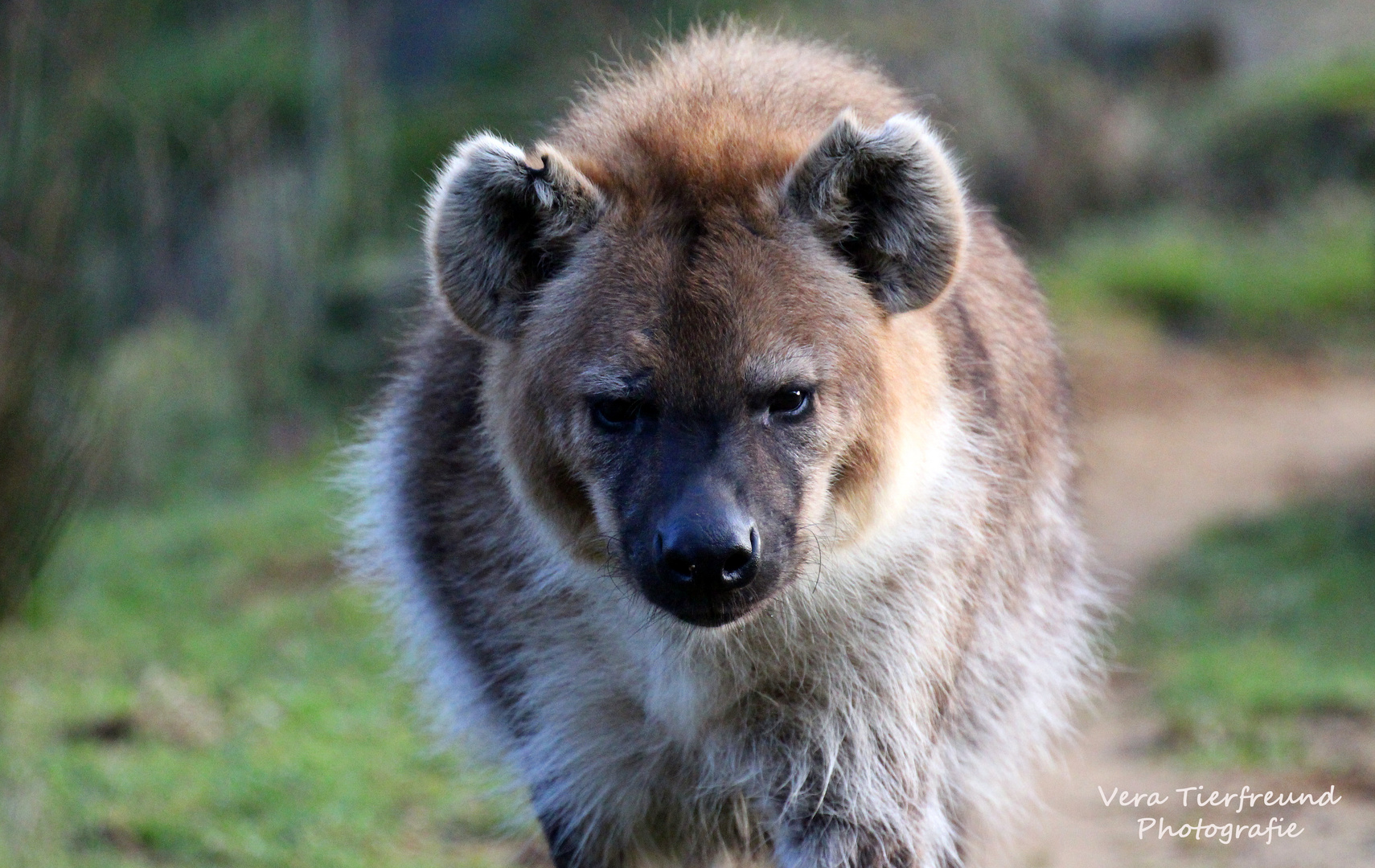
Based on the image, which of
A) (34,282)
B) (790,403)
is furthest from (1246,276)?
(790,403)

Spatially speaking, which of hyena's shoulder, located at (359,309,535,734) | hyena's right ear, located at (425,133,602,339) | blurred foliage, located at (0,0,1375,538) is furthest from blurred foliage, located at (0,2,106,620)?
hyena's right ear, located at (425,133,602,339)

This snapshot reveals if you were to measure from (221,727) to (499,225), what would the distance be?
227 centimetres

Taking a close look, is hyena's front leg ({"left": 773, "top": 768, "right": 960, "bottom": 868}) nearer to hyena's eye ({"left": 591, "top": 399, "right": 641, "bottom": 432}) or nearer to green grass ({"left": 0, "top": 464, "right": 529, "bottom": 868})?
hyena's eye ({"left": 591, "top": 399, "right": 641, "bottom": 432})

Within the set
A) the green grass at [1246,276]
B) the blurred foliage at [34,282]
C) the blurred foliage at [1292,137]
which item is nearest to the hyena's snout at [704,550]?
the blurred foliage at [34,282]

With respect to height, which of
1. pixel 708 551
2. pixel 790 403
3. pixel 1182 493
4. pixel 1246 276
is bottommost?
pixel 1182 493

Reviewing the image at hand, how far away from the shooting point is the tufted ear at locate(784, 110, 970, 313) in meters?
2.28

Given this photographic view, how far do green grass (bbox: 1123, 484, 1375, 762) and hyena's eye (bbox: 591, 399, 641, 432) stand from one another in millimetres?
2345

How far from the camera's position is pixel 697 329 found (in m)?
2.19

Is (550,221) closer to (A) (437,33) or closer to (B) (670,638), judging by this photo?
(B) (670,638)

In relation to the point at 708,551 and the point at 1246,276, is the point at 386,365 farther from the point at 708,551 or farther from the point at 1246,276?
the point at 1246,276

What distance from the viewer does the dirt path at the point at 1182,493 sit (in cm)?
351

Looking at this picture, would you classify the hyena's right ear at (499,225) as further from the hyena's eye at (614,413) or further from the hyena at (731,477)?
the hyena's eye at (614,413)

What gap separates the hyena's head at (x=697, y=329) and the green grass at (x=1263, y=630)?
215 centimetres

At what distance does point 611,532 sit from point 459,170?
0.58m
